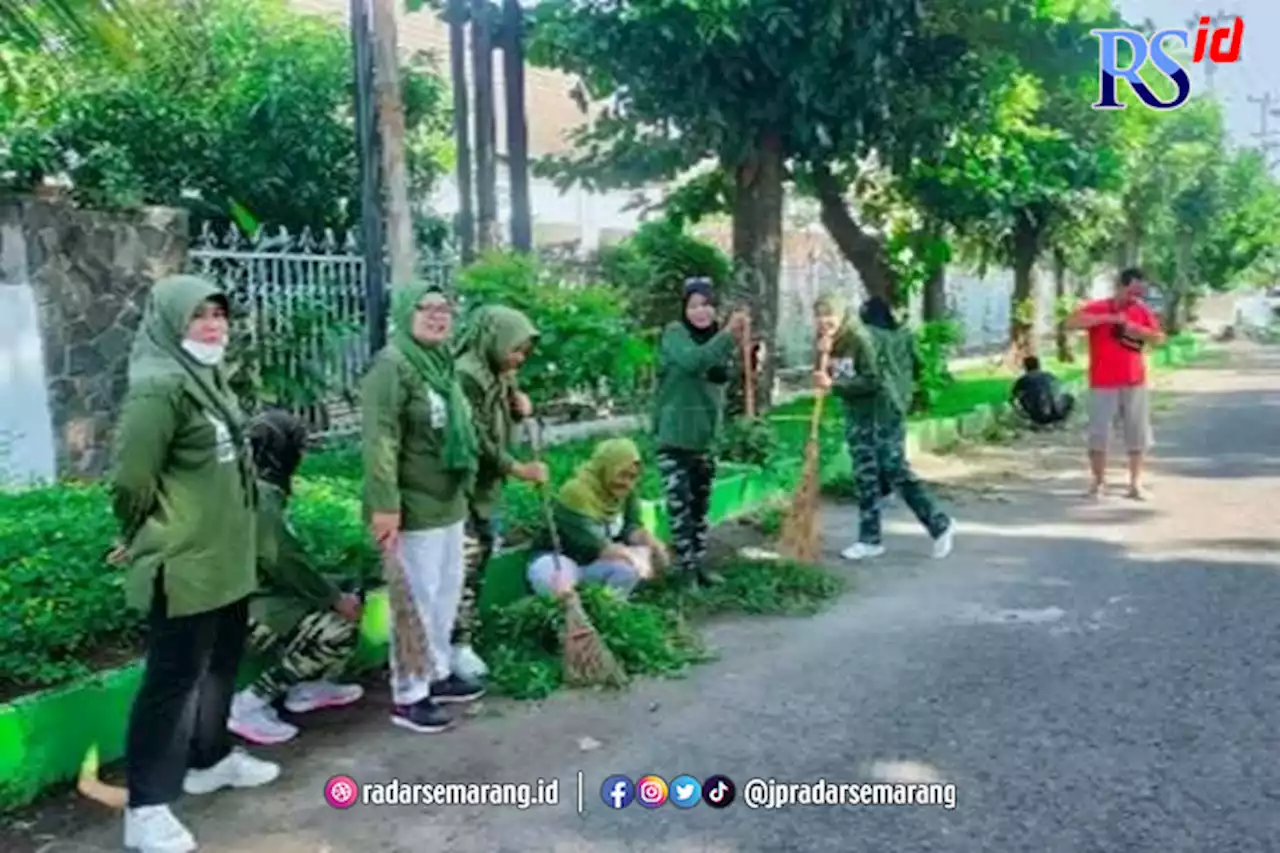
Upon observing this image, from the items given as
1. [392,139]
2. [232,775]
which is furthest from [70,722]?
[392,139]

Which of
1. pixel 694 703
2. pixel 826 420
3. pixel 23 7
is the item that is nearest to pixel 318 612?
pixel 694 703

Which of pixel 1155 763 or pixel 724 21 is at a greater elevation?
pixel 724 21

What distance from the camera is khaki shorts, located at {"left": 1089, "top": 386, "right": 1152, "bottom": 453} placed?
9.84 m

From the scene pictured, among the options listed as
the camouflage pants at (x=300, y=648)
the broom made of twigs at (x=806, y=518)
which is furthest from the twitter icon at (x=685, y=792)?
the broom made of twigs at (x=806, y=518)

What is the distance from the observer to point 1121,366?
987cm

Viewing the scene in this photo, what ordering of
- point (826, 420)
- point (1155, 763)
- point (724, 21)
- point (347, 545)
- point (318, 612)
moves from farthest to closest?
point (826, 420)
point (724, 21)
point (347, 545)
point (318, 612)
point (1155, 763)

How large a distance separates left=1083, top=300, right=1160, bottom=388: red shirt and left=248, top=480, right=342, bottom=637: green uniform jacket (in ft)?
22.2

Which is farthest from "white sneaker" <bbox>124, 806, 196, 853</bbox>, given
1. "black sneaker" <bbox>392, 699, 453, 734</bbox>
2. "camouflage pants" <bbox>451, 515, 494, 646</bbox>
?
"camouflage pants" <bbox>451, 515, 494, 646</bbox>

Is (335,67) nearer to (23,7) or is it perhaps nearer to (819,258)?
(23,7)

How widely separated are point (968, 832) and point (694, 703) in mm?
1495

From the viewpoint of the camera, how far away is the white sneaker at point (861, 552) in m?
7.84

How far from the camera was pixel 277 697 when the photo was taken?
489cm

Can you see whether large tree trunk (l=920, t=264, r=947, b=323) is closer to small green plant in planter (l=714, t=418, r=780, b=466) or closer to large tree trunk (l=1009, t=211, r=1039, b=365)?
large tree trunk (l=1009, t=211, r=1039, b=365)

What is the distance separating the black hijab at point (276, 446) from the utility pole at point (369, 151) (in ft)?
9.76
